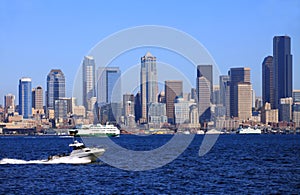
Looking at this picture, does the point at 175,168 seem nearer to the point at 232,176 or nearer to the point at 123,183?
the point at 232,176

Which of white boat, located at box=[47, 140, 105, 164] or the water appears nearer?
the water

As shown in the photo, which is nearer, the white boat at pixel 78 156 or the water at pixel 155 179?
the water at pixel 155 179

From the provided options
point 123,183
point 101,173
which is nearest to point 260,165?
point 101,173

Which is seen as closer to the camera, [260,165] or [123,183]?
[123,183]

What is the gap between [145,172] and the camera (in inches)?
2657

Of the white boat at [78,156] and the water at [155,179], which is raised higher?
the white boat at [78,156]

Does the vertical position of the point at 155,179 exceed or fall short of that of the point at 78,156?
it falls short

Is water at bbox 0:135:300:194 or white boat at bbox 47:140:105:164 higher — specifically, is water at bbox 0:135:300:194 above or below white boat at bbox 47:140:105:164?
below

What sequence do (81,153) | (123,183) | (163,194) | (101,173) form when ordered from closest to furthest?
(163,194)
(123,183)
(101,173)
(81,153)

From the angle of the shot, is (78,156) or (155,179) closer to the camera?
(155,179)

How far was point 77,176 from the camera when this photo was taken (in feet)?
207

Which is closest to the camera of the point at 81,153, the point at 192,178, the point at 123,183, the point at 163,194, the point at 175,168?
the point at 163,194

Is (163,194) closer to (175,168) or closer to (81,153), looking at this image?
(175,168)

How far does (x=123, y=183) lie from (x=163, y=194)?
25.5ft
